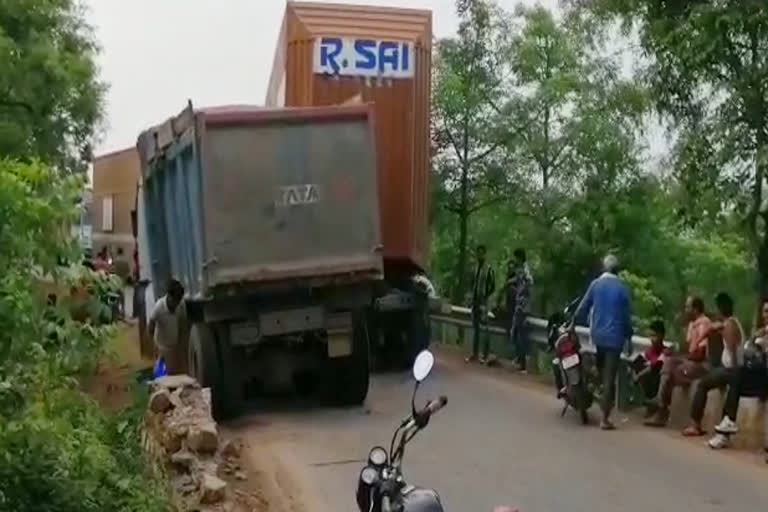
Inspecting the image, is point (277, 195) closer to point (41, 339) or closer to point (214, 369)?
point (214, 369)

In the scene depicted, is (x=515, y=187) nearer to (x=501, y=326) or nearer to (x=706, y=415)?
(x=501, y=326)

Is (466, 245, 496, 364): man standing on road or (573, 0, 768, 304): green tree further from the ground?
(573, 0, 768, 304): green tree

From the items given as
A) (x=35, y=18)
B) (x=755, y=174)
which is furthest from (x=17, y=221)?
(x=35, y=18)

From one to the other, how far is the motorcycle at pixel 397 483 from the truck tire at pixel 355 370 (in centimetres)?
740

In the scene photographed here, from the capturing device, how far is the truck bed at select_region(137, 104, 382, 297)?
11.9 m

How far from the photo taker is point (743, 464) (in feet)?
34.8

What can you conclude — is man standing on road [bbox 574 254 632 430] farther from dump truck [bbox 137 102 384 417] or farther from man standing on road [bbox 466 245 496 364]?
man standing on road [bbox 466 245 496 364]

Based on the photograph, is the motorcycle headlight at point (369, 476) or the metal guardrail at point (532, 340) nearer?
the motorcycle headlight at point (369, 476)

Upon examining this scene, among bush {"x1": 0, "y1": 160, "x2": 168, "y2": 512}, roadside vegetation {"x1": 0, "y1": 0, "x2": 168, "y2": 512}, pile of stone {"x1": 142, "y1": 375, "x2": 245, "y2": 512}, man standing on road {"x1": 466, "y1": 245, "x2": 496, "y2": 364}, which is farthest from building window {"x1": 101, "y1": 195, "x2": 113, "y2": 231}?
bush {"x1": 0, "y1": 160, "x2": 168, "y2": 512}

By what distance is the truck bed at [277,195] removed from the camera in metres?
11.9

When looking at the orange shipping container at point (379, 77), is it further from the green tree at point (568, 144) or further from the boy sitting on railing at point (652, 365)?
the green tree at point (568, 144)

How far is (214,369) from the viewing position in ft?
40.7

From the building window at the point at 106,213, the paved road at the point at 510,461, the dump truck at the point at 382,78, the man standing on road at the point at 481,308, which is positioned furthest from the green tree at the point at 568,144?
the building window at the point at 106,213

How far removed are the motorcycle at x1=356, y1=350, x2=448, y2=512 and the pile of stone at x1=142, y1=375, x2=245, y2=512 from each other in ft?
10.1
